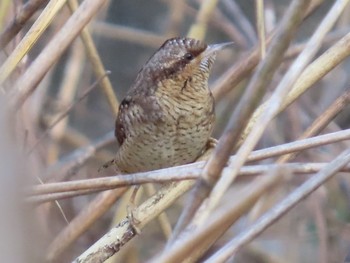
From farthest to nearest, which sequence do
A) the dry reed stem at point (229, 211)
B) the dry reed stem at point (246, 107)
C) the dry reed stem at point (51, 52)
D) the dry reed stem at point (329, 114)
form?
1. the dry reed stem at point (329, 114)
2. the dry reed stem at point (51, 52)
3. the dry reed stem at point (246, 107)
4. the dry reed stem at point (229, 211)

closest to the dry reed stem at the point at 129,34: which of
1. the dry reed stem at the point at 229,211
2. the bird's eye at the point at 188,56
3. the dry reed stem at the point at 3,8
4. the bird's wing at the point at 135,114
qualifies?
the bird's wing at the point at 135,114

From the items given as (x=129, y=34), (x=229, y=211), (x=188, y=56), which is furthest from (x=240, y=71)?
(x=129, y=34)

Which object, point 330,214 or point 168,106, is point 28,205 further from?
point 330,214

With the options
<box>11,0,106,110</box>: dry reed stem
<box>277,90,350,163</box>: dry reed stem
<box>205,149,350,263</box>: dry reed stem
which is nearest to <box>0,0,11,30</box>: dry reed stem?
<box>11,0,106,110</box>: dry reed stem

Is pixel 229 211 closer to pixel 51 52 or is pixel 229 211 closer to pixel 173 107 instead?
pixel 51 52

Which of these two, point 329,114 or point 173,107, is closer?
point 329,114

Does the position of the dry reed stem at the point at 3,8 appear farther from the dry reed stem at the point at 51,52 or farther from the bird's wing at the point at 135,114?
the bird's wing at the point at 135,114
